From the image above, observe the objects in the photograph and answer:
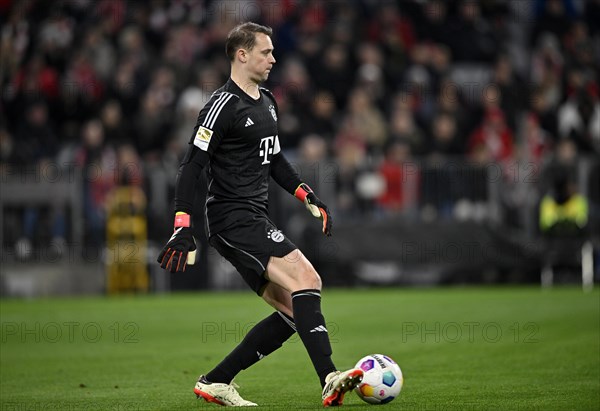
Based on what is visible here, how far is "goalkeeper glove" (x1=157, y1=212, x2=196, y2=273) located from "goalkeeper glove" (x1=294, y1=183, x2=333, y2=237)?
889 mm

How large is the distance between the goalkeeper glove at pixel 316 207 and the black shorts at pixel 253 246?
0.38 meters

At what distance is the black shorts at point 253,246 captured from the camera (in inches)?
273

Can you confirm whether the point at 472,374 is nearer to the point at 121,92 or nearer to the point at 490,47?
the point at 121,92

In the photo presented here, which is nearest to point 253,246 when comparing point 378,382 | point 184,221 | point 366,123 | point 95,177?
point 184,221

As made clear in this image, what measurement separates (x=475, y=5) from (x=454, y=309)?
10.9 m

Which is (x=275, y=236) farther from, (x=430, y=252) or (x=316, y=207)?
(x=430, y=252)

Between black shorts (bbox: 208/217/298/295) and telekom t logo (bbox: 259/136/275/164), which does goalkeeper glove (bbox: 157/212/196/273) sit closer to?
black shorts (bbox: 208/217/298/295)

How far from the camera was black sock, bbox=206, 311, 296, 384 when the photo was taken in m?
7.29

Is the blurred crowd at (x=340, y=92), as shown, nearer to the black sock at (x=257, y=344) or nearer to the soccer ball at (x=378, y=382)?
the black sock at (x=257, y=344)

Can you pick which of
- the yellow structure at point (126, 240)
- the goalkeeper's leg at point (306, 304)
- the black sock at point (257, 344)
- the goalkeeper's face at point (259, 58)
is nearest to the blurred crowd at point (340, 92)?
the yellow structure at point (126, 240)

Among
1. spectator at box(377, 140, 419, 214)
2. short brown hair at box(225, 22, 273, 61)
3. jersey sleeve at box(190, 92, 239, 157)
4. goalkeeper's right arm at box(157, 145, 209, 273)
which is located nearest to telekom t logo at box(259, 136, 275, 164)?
jersey sleeve at box(190, 92, 239, 157)

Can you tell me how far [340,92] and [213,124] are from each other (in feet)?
47.9

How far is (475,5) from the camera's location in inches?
940

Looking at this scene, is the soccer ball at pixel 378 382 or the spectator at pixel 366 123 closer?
the soccer ball at pixel 378 382
